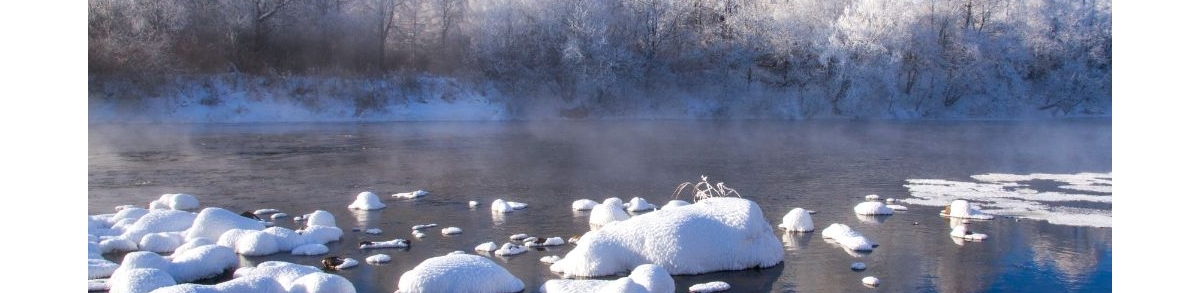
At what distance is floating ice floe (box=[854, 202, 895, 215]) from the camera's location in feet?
58.4

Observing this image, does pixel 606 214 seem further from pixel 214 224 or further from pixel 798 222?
pixel 214 224

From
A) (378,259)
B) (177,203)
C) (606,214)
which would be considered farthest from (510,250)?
(177,203)

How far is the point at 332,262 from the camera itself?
522 inches

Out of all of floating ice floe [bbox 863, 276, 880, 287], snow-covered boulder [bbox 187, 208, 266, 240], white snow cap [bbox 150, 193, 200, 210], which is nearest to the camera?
floating ice floe [bbox 863, 276, 880, 287]

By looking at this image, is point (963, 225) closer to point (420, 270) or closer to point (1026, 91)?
point (420, 270)

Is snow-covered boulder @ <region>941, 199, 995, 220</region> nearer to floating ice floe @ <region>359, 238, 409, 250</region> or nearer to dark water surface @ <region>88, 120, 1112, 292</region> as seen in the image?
dark water surface @ <region>88, 120, 1112, 292</region>

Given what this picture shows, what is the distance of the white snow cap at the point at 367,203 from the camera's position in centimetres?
1839

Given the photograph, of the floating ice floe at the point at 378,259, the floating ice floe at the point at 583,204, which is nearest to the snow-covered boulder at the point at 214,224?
the floating ice floe at the point at 378,259

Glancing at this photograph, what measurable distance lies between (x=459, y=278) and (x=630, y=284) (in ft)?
6.56

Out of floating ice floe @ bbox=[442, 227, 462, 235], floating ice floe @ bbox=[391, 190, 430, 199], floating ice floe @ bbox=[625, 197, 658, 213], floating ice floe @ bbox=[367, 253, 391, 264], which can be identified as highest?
floating ice floe @ bbox=[391, 190, 430, 199]

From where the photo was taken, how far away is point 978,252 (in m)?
14.4

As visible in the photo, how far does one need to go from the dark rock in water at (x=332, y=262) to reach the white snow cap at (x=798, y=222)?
260 inches

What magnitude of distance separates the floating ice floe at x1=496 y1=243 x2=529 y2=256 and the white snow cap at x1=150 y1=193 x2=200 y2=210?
289 inches

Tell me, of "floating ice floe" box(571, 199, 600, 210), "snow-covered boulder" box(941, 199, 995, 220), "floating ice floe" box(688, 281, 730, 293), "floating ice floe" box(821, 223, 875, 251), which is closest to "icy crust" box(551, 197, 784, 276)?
"floating ice floe" box(688, 281, 730, 293)
